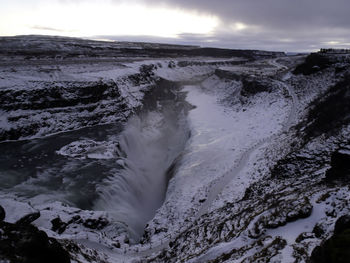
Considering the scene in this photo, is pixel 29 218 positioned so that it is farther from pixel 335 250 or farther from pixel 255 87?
pixel 255 87

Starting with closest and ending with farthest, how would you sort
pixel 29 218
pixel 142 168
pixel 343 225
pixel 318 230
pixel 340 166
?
pixel 343 225, pixel 318 230, pixel 29 218, pixel 340 166, pixel 142 168

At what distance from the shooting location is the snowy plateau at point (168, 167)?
1111 centimetres

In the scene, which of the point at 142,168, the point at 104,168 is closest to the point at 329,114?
the point at 142,168

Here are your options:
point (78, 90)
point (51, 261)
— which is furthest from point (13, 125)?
point (51, 261)

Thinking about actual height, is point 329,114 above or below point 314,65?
below

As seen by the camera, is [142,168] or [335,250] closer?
[335,250]

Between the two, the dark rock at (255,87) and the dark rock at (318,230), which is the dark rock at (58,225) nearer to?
the dark rock at (318,230)

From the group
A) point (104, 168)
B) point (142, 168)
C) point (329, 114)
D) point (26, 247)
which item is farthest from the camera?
point (142, 168)

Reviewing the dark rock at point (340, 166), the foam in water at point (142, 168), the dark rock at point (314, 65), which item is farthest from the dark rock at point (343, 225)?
the dark rock at point (314, 65)

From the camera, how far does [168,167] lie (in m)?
27.7

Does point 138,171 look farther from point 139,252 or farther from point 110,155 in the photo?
point 139,252

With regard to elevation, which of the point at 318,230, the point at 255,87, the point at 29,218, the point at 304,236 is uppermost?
the point at 255,87

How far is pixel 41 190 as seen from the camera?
781 inches

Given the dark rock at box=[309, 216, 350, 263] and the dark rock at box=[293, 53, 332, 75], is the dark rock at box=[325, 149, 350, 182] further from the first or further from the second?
the dark rock at box=[293, 53, 332, 75]
